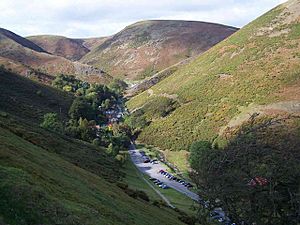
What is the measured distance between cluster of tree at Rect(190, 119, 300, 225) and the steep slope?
7940cm

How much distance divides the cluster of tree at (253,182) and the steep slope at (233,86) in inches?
3126

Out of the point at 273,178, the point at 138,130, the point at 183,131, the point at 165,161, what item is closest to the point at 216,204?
the point at 273,178

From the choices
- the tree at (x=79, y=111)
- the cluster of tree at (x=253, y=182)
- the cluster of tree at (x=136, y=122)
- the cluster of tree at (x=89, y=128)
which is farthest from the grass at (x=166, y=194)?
the cluster of tree at (x=136, y=122)

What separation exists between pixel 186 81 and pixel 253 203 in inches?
5682

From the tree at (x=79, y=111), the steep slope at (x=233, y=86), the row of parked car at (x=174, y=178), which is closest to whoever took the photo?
the row of parked car at (x=174, y=178)

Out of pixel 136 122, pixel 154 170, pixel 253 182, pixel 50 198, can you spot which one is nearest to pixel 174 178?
pixel 154 170

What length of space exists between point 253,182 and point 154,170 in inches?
3043

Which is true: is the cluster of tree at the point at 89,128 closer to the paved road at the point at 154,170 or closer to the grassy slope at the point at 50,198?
the paved road at the point at 154,170

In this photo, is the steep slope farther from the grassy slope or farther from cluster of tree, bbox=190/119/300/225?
cluster of tree, bbox=190/119/300/225

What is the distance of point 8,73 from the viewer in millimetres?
140250

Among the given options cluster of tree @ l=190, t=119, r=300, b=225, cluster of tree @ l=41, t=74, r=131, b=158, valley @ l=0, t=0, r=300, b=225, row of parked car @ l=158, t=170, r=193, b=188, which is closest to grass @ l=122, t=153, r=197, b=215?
valley @ l=0, t=0, r=300, b=225

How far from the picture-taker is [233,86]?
143 meters

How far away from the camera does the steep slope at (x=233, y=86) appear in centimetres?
12369

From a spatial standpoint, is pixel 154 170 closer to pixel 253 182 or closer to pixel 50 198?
pixel 253 182
